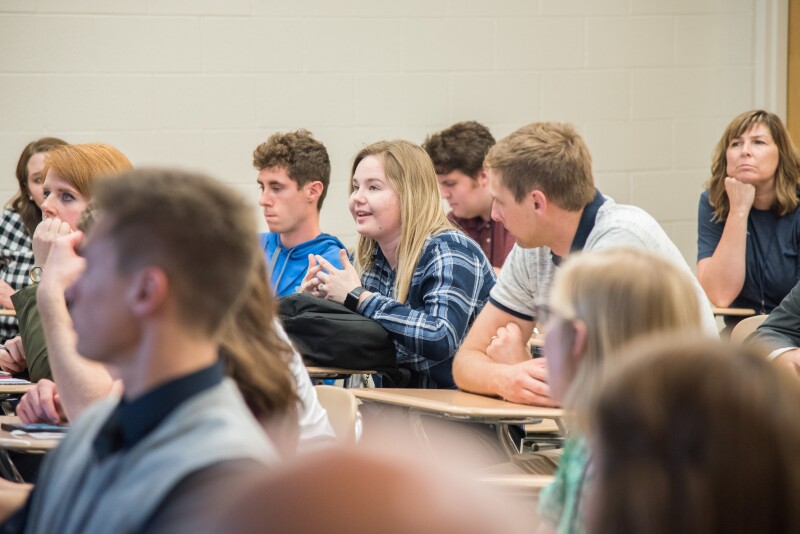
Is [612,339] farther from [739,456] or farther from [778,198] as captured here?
[778,198]

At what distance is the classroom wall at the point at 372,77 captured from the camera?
464 cm

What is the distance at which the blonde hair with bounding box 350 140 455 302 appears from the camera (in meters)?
3.16

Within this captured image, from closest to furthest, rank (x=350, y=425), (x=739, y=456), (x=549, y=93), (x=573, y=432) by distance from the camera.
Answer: (x=739, y=456)
(x=573, y=432)
(x=350, y=425)
(x=549, y=93)

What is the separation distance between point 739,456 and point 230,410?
1.69 feet

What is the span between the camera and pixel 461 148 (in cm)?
439

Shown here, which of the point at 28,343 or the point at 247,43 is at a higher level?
the point at 247,43

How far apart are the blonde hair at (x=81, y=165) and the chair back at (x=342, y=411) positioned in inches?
37.1

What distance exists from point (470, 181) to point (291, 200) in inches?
36.9

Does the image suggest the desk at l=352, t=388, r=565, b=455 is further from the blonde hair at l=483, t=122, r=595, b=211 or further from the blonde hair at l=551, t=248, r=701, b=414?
the blonde hair at l=551, t=248, r=701, b=414

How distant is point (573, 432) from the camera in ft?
5.02

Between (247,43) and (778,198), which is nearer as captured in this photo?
(778,198)

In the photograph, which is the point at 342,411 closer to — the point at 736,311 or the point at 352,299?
the point at 352,299

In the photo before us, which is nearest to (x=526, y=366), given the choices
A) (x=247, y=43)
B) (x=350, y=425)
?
(x=350, y=425)

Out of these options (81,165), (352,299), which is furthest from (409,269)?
(81,165)
